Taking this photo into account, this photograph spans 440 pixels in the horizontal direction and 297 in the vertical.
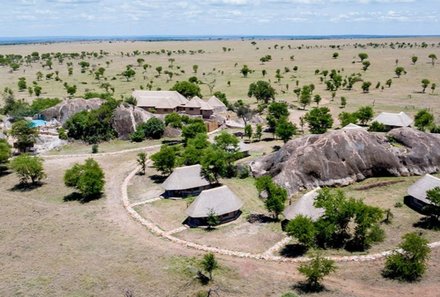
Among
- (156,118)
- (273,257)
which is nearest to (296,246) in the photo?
(273,257)

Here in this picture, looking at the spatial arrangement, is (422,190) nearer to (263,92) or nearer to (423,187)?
(423,187)

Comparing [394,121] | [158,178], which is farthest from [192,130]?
[394,121]

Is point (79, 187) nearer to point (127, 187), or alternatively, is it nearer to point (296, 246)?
point (127, 187)

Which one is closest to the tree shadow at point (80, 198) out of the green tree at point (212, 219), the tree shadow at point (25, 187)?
the tree shadow at point (25, 187)

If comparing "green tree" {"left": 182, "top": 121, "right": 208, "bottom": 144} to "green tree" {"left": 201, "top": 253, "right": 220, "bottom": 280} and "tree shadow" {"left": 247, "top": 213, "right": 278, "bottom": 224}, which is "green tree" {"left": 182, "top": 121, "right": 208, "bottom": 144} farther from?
"green tree" {"left": 201, "top": 253, "right": 220, "bottom": 280}

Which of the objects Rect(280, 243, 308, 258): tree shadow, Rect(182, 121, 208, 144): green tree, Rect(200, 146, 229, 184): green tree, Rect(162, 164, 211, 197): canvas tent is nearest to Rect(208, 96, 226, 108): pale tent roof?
Rect(182, 121, 208, 144): green tree

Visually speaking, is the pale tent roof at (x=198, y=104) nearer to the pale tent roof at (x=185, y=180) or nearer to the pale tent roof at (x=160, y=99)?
the pale tent roof at (x=160, y=99)
